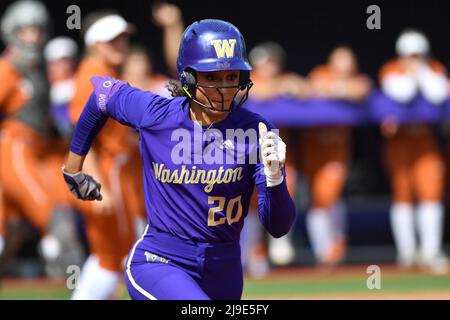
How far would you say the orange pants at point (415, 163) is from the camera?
36.6 ft

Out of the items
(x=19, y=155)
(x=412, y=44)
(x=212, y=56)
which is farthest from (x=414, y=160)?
(x=212, y=56)

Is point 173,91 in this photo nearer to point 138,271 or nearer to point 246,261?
point 138,271

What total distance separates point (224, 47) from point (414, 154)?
22.8 feet

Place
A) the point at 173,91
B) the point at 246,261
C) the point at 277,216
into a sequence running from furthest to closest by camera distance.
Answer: the point at 246,261, the point at 173,91, the point at 277,216

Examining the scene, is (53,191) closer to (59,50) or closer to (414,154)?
(59,50)

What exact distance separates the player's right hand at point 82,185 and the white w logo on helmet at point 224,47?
1007 mm

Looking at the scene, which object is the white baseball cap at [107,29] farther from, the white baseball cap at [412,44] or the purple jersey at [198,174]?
the white baseball cap at [412,44]

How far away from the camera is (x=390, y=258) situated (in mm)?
11906

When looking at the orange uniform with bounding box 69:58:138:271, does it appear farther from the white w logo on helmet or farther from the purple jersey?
the white w logo on helmet

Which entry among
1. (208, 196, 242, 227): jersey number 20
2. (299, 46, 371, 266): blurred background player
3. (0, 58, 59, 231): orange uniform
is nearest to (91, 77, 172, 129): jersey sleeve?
(208, 196, 242, 227): jersey number 20

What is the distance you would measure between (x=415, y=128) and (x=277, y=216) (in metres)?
7.09

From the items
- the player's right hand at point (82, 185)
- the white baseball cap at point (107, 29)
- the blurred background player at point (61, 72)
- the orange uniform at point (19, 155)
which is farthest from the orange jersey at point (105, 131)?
the blurred background player at point (61, 72)

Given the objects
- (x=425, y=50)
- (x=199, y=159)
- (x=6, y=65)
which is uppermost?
(x=425, y=50)
